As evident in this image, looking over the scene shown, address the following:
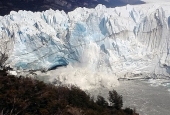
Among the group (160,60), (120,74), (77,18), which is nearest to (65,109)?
(120,74)

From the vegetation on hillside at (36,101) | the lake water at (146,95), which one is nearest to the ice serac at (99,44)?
the lake water at (146,95)

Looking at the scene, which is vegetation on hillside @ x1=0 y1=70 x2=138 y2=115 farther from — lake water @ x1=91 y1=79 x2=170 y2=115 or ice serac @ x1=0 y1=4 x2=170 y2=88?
ice serac @ x1=0 y1=4 x2=170 y2=88

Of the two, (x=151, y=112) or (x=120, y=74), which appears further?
(x=120, y=74)

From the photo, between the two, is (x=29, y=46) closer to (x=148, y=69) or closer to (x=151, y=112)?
(x=148, y=69)

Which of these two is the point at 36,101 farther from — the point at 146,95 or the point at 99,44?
the point at 99,44

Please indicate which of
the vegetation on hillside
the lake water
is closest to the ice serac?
the lake water

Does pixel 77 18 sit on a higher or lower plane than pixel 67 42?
Result: higher

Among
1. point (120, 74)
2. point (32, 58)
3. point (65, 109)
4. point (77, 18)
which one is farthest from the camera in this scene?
point (77, 18)

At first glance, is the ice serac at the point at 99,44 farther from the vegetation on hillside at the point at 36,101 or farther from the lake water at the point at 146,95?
the vegetation on hillside at the point at 36,101
